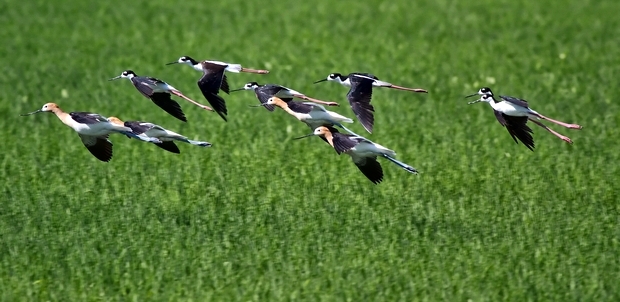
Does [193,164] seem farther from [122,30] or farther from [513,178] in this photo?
[122,30]

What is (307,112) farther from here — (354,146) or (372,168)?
(372,168)

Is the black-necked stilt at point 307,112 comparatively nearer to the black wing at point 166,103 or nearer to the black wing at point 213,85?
the black wing at point 213,85

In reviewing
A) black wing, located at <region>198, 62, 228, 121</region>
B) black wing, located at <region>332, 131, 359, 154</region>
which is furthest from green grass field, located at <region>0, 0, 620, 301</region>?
black wing, located at <region>198, 62, 228, 121</region>

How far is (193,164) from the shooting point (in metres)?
10.1

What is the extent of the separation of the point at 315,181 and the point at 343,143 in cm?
262

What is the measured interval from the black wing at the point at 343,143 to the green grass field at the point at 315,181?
0.97 meters

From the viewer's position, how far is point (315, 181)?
9453 mm

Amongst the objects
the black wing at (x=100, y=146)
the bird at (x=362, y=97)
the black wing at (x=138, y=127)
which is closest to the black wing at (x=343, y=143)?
the bird at (x=362, y=97)

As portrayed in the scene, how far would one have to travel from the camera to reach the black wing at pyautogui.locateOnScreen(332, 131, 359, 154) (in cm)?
680

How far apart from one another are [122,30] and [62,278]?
11.0 meters

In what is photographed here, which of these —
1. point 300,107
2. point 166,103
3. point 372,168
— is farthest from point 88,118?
point 372,168

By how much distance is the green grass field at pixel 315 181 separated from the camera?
7102mm

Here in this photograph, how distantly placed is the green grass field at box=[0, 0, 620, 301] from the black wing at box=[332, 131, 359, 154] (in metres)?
0.97

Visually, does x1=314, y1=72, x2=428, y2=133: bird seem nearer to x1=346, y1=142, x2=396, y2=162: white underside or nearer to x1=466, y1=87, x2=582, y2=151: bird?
x1=346, y1=142, x2=396, y2=162: white underside
